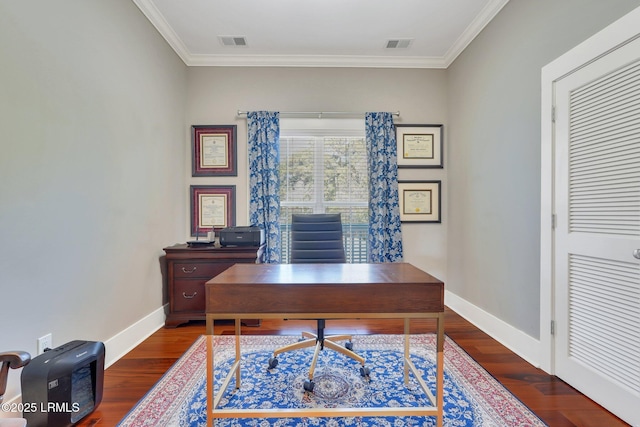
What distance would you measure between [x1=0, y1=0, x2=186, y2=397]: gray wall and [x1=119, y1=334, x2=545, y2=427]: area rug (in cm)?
71

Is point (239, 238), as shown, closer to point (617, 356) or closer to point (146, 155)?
point (146, 155)

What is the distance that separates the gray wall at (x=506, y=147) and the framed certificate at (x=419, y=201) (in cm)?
26

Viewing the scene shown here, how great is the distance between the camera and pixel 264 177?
3.44 meters

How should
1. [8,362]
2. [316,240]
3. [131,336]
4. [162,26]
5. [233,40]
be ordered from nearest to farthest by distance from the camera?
[8,362] → [131,336] → [316,240] → [162,26] → [233,40]

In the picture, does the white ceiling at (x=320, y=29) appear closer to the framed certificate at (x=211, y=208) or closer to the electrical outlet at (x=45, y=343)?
the framed certificate at (x=211, y=208)

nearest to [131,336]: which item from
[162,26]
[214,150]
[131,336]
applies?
[131,336]

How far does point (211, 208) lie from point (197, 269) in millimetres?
851

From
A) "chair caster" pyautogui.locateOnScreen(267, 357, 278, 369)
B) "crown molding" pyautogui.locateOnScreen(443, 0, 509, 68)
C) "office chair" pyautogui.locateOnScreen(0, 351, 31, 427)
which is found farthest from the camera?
"crown molding" pyautogui.locateOnScreen(443, 0, 509, 68)

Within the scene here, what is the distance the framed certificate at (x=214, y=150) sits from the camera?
3.51m

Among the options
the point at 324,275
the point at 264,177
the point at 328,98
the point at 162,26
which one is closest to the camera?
the point at 324,275

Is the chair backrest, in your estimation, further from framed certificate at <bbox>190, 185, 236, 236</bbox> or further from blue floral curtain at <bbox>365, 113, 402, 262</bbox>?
framed certificate at <bbox>190, 185, 236, 236</bbox>

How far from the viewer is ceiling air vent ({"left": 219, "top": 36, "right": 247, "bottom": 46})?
10.1 ft

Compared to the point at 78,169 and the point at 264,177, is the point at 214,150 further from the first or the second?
the point at 78,169

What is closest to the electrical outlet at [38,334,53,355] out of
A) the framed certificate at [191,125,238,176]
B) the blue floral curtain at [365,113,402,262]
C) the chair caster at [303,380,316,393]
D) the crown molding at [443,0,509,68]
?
the chair caster at [303,380,316,393]
